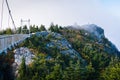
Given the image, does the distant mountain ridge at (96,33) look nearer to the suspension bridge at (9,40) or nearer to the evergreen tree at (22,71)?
the suspension bridge at (9,40)

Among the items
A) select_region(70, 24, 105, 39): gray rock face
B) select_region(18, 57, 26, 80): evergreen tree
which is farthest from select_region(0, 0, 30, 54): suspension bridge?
select_region(70, 24, 105, 39): gray rock face

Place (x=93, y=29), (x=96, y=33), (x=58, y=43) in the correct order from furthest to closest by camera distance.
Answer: (x=93, y=29) < (x=96, y=33) < (x=58, y=43)

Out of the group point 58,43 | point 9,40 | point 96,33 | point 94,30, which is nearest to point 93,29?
point 94,30

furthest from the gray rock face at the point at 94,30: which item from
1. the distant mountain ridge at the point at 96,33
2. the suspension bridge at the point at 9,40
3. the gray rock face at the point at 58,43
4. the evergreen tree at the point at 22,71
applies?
the evergreen tree at the point at 22,71

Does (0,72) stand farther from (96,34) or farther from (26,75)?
(96,34)

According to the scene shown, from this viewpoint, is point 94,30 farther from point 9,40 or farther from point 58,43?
point 9,40

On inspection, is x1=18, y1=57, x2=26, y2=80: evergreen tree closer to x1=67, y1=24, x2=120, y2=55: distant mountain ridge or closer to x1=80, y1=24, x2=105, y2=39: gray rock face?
x1=67, y1=24, x2=120, y2=55: distant mountain ridge

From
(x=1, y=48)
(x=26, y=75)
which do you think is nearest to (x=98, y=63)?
(x=26, y=75)

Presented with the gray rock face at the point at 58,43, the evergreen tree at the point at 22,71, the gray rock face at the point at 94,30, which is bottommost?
the evergreen tree at the point at 22,71

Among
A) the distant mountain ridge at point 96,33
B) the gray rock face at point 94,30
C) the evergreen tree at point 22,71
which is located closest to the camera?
the evergreen tree at point 22,71
